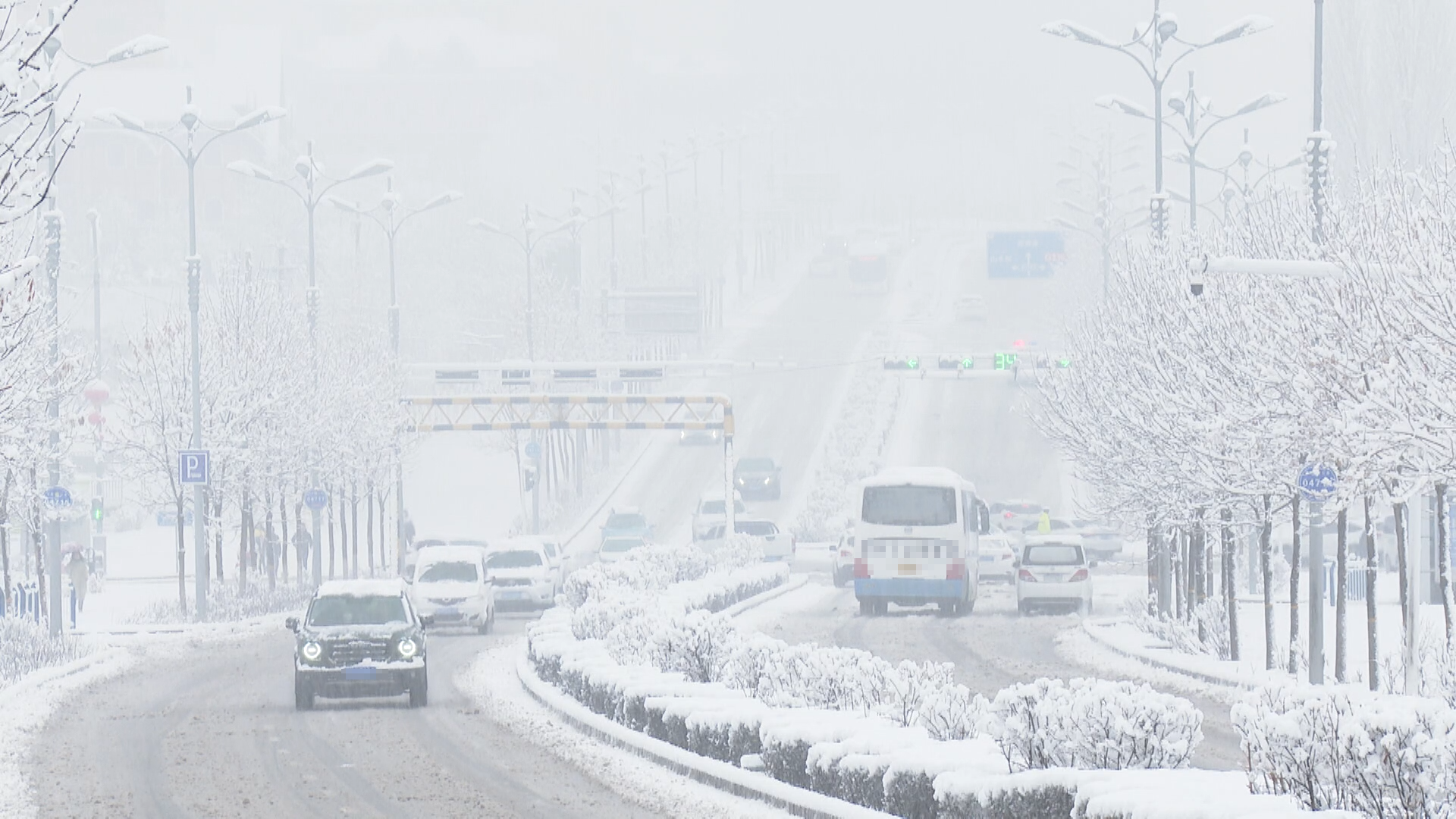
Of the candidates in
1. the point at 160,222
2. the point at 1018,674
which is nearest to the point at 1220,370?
the point at 1018,674

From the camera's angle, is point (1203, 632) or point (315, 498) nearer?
point (1203, 632)

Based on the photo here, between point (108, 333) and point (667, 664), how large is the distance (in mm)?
111728

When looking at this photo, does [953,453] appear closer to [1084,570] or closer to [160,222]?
[1084,570]

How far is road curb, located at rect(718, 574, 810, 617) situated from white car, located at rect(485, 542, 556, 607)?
13.9 ft

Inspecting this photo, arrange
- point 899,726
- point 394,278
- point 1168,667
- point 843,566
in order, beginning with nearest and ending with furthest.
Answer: point 899,726 → point 1168,667 → point 843,566 → point 394,278

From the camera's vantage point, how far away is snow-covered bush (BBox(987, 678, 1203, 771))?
50.9 ft

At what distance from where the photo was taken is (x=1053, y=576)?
4756 centimetres

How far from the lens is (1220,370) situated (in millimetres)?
30297

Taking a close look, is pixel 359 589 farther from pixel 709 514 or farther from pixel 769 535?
pixel 709 514

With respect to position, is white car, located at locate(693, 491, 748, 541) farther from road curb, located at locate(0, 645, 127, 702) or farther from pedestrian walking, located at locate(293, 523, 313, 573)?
road curb, located at locate(0, 645, 127, 702)

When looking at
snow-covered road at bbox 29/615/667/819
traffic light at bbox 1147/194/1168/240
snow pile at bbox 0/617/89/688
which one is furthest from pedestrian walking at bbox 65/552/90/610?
traffic light at bbox 1147/194/1168/240

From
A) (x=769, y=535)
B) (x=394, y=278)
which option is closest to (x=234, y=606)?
(x=394, y=278)

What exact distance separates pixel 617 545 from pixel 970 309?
2924 inches

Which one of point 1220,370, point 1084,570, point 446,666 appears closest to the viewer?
point 1220,370
